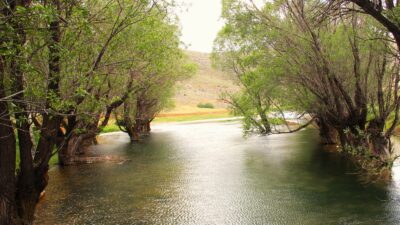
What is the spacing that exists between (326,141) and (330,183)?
1570 cm

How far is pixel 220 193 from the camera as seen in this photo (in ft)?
62.5

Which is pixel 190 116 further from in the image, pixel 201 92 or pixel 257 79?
pixel 257 79

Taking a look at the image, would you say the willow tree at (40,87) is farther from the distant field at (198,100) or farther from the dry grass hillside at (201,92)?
the dry grass hillside at (201,92)

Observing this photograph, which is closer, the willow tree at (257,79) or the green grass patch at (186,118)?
the willow tree at (257,79)

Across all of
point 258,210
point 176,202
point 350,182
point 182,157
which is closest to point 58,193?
point 176,202

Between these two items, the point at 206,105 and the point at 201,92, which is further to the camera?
the point at 201,92

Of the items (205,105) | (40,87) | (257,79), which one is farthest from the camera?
(205,105)

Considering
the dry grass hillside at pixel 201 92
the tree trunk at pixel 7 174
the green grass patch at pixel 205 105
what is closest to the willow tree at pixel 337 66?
the tree trunk at pixel 7 174

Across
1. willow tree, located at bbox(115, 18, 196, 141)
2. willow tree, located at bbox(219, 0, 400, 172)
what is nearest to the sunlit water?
willow tree, located at bbox(219, 0, 400, 172)

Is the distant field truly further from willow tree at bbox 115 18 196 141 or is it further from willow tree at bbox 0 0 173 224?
willow tree at bbox 0 0 173 224

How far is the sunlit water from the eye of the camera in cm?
1505

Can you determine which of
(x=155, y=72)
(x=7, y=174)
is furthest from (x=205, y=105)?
(x=7, y=174)

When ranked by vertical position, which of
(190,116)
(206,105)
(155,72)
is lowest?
(190,116)

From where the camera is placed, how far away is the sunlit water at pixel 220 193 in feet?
49.4
